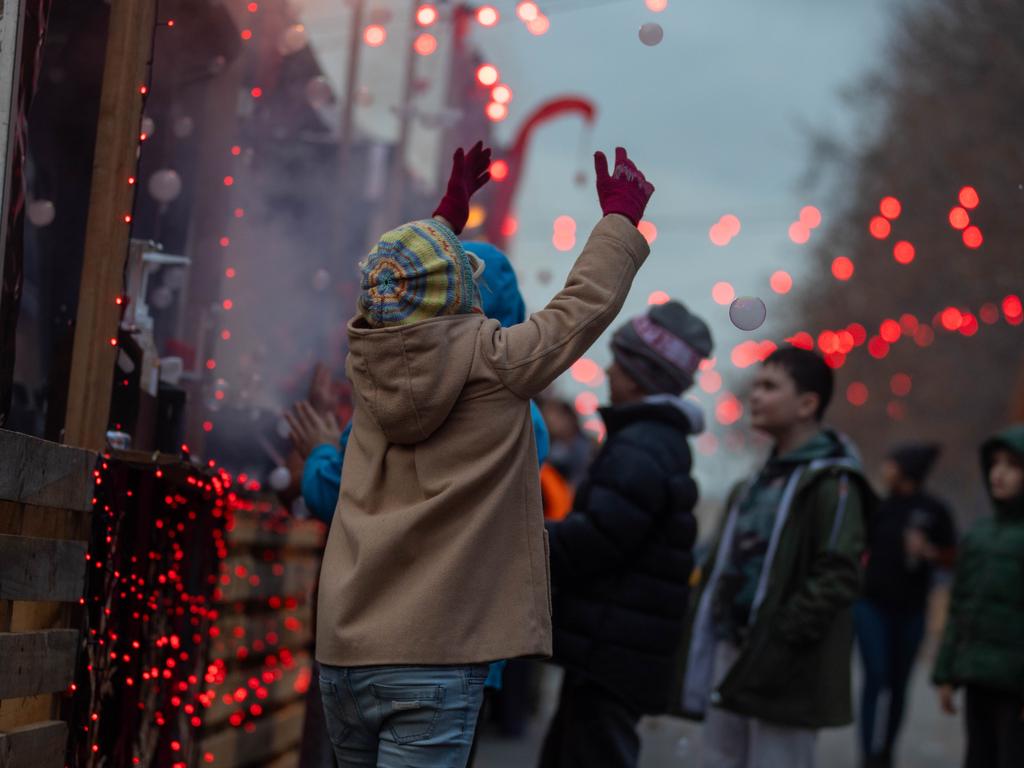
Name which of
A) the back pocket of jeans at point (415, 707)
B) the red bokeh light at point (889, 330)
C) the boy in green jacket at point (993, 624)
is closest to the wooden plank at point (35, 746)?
the back pocket of jeans at point (415, 707)

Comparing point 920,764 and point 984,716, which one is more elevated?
point 984,716

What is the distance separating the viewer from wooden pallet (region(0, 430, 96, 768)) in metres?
3.03

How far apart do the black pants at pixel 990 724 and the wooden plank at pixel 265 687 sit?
9.48 ft

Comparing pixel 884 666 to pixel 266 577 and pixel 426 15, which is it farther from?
pixel 426 15

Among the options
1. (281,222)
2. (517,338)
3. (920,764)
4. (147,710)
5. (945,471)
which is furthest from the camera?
(945,471)

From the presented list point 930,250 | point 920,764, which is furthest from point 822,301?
point 920,764

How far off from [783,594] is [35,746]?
2.84 m

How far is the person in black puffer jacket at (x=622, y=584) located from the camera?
14.6ft

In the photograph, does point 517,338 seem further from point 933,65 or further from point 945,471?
point 945,471

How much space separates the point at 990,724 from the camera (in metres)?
5.85

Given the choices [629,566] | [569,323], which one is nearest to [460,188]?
[569,323]

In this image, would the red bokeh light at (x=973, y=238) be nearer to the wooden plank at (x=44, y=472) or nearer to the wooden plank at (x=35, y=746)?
the wooden plank at (x=44, y=472)

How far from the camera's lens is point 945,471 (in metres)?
31.9

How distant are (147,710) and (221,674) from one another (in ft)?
4.95
